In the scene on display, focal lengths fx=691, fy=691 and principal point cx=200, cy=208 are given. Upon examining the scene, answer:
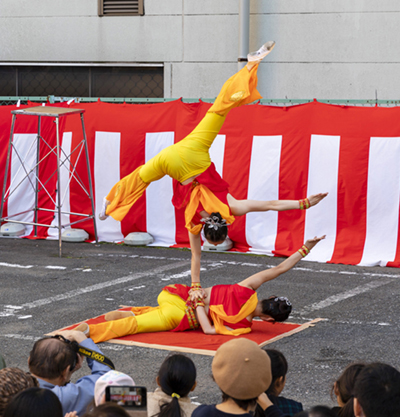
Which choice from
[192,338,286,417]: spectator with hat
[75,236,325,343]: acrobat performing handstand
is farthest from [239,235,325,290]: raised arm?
[192,338,286,417]: spectator with hat

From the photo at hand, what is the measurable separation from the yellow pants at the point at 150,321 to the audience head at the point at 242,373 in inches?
128

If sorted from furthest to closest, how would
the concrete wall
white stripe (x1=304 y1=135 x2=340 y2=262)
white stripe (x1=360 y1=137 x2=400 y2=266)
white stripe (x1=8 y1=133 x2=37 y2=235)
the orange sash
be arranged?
the concrete wall → white stripe (x1=8 y1=133 x2=37 y2=235) → white stripe (x1=304 y1=135 x2=340 y2=262) → white stripe (x1=360 y1=137 x2=400 y2=266) → the orange sash

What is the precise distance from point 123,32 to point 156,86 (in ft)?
4.08

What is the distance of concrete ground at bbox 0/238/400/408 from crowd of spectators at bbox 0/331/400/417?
1439mm

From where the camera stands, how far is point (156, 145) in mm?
10625

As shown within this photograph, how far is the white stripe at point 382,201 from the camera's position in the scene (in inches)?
361

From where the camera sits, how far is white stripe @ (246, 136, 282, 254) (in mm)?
9891

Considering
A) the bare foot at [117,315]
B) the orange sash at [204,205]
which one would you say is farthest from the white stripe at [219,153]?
the bare foot at [117,315]

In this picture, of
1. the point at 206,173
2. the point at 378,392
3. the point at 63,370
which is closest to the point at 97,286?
the point at 206,173

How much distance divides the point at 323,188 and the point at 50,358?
6777mm

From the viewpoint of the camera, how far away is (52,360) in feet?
11.0

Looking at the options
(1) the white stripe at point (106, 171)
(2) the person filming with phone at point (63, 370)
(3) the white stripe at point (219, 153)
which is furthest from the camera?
(1) the white stripe at point (106, 171)

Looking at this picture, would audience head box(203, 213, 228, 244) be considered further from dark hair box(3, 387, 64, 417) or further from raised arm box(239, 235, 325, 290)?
dark hair box(3, 387, 64, 417)

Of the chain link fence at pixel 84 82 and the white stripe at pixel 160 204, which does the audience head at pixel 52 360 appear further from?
the chain link fence at pixel 84 82
